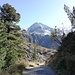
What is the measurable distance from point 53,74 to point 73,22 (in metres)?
29.9

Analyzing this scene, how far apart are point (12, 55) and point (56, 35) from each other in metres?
35.1

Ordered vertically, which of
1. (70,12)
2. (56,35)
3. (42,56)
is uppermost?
(70,12)

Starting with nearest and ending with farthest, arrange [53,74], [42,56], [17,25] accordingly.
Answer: [53,74] → [17,25] → [42,56]

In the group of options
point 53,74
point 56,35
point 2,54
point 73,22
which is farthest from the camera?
point 56,35

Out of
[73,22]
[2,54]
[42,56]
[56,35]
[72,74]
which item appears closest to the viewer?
[72,74]

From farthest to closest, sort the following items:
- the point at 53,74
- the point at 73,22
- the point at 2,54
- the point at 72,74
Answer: the point at 73,22, the point at 2,54, the point at 53,74, the point at 72,74

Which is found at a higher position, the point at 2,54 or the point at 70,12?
the point at 70,12

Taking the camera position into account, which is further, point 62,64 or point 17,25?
point 17,25

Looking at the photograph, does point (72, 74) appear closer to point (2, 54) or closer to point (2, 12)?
point (2, 54)

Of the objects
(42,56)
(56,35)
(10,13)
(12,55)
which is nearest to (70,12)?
(56,35)

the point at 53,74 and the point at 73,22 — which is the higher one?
the point at 73,22

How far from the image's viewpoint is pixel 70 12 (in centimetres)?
5234

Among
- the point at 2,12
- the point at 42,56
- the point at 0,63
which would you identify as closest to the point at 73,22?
the point at 2,12

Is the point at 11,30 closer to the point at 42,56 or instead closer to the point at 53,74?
the point at 53,74
